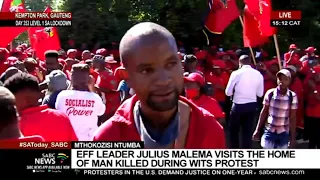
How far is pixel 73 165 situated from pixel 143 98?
2.88 feet

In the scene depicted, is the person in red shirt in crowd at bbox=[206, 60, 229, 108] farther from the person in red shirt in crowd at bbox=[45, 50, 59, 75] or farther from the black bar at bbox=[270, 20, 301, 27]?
the person in red shirt in crowd at bbox=[45, 50, 59, 75]

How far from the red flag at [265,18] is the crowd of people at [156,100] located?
2.14 feet

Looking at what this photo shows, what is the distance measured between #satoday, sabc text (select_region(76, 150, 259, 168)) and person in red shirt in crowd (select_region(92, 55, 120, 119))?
4.11 m

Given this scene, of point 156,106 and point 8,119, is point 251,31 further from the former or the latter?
point 156,106

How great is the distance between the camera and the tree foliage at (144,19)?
13133 millimetres

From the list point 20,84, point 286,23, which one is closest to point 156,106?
point 20,84

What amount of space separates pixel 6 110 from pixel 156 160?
2.28 feet

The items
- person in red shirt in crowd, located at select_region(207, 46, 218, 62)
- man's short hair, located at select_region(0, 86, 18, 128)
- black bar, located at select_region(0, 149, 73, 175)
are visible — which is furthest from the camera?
person in red shirt in crowd, located at select_region(207, 46, 218, 62)

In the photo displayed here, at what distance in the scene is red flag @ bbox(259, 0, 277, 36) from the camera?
7.04 meters

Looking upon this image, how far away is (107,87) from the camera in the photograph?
6957mm

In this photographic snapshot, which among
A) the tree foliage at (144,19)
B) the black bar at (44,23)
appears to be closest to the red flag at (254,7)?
the black bar at (44,23)

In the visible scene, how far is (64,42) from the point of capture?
44.7ft

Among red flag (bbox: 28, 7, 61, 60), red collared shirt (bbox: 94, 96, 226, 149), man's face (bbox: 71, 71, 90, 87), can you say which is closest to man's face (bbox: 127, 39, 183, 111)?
red collared shirt (bbox: 94, 96, 226, 149)

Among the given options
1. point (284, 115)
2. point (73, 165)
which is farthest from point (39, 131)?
point (284, 115)
